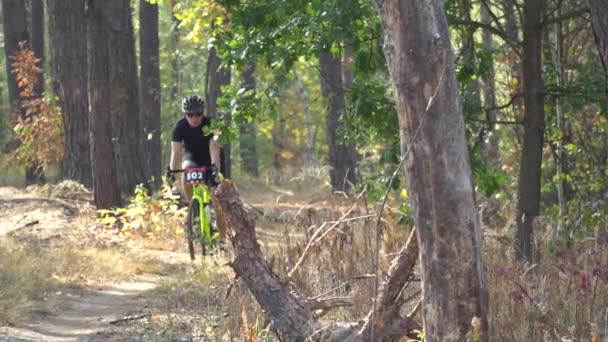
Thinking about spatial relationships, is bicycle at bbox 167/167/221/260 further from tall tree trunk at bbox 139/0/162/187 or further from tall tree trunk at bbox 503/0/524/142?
tall tree trunk at bbox 139/0/162/187

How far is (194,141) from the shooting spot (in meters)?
13.0

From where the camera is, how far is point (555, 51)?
1146 centimetres

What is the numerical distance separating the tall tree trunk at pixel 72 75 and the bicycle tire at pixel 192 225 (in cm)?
744

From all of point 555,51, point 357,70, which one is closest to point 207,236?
point 357,70

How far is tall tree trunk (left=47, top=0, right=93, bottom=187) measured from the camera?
2002 centimetres

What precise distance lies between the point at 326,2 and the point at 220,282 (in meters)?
2.83

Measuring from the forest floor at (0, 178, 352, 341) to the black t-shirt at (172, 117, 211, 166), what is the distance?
1194 mm

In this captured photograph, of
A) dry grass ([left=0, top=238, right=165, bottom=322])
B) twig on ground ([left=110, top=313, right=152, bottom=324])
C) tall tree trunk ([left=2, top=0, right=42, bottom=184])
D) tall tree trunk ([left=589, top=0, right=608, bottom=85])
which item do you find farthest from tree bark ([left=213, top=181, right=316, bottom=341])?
tall tree trunk ([left=2, top=0, right=42, bottom=184])

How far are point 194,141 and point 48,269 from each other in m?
2.39

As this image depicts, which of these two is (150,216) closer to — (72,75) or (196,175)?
(196,175)

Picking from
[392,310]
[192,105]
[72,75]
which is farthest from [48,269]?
[72,75]

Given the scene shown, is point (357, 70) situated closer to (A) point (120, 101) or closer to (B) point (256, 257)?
(B) point (256, 257)

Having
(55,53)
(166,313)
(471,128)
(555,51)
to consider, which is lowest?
(166,313)

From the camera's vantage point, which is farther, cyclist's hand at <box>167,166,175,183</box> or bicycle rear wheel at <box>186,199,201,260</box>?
cyclist's hand at <box>167,166,175,183</box>
